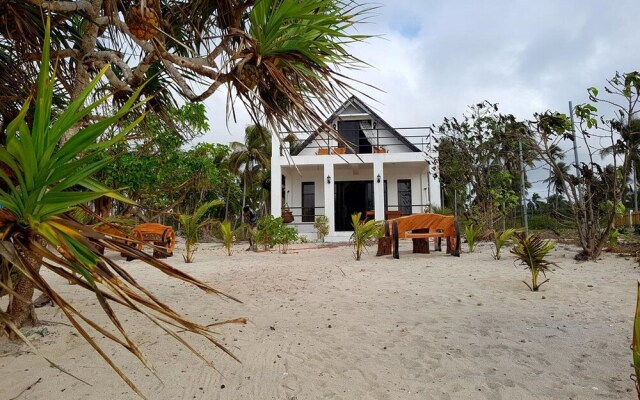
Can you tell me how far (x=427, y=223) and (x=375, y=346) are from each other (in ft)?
16.6

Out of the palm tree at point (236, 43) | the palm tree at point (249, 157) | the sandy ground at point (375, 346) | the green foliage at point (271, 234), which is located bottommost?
the sandy ground at point (375, 346)

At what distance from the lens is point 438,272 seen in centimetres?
532

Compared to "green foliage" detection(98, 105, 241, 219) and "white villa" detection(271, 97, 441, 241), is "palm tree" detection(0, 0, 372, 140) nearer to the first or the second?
"green foliage" detection(98, 105, 241, 219)

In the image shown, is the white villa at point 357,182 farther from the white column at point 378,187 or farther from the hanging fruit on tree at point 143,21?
the hanging fruit on tree at point 143,21

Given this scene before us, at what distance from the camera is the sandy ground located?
1.99 m

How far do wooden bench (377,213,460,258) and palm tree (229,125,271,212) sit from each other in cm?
1847

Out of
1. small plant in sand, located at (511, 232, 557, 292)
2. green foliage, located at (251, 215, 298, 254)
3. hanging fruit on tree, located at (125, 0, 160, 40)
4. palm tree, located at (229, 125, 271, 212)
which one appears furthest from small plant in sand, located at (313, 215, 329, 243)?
hanging fruit on tree, located at (125, 0, 160, 40)

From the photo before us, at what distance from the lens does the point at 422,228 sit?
7.38 metres

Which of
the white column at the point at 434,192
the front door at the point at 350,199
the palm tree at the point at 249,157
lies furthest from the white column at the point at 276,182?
the palm tree at the point at 249,157

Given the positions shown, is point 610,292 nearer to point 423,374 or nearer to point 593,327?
point 593,327

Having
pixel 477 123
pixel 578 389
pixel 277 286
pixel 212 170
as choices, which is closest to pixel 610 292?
pixel 578 389

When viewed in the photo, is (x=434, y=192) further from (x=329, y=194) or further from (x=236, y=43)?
(x=236, y=43)

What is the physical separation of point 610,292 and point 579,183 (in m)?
3.12

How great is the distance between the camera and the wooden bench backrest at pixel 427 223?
7.21 m
